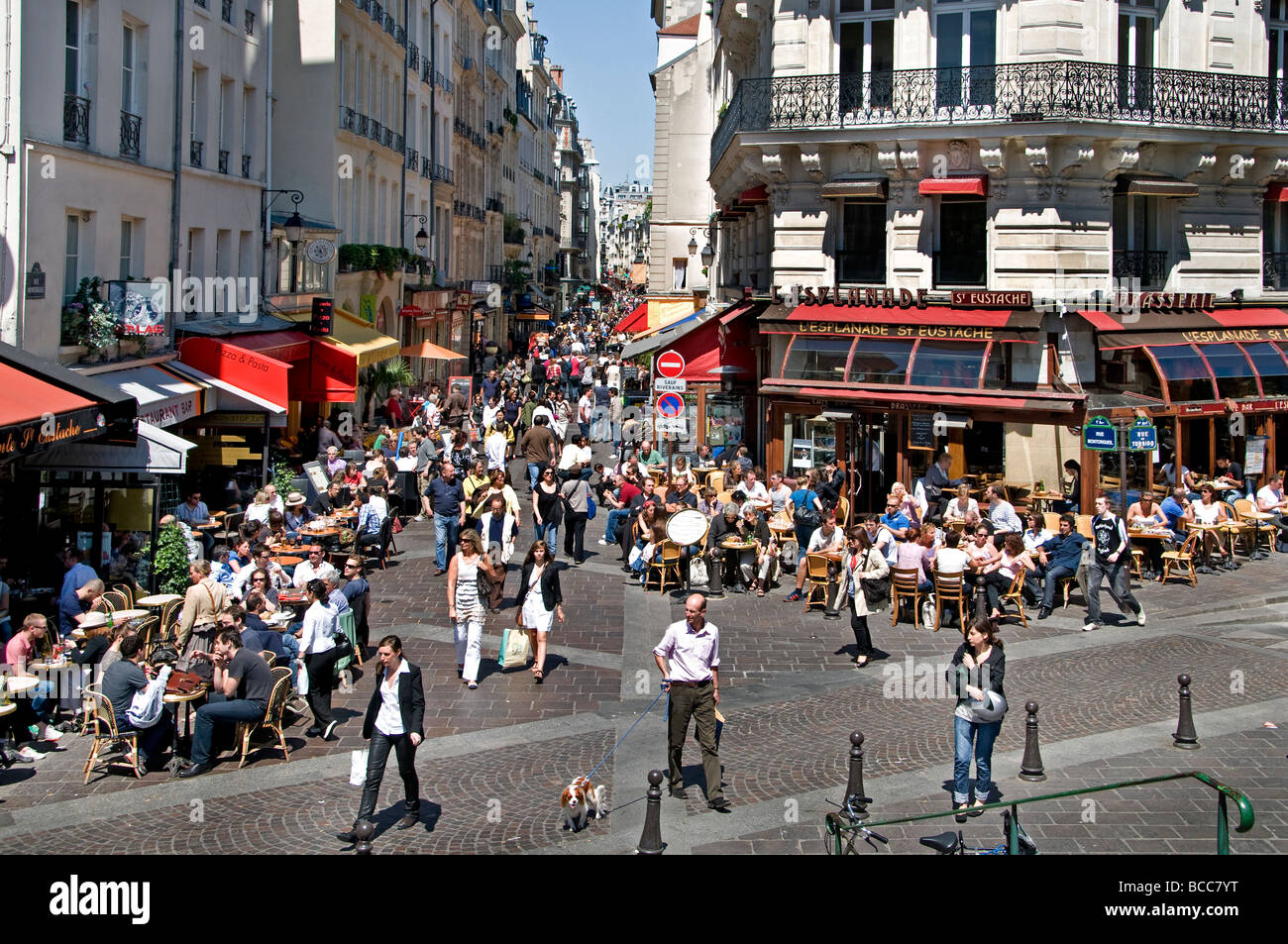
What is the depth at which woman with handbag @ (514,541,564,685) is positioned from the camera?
14.0 metres

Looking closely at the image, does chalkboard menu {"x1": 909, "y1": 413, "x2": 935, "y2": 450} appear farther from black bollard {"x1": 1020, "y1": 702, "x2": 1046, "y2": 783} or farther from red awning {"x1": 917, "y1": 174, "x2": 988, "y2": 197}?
black bollard {"x1": 1020, "y1": 702, "x2": 1046, "y2": 783}

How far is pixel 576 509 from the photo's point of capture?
20.3 meters

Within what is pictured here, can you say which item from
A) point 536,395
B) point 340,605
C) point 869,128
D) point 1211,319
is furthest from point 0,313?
point 536,395

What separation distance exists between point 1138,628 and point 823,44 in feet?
A: 41.6

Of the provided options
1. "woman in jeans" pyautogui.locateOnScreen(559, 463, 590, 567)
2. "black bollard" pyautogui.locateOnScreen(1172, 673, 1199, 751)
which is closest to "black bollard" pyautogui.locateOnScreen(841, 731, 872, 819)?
"black bollard" pyautogui.locateOnScreen(1172, 673, 1199, 751)

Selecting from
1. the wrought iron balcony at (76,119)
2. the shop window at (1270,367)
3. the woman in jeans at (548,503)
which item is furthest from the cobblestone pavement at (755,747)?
the wrought iron balcony at (76,119)

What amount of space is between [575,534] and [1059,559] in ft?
24.6

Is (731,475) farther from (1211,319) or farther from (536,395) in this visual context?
(536,395)

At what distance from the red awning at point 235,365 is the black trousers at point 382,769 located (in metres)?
12.6

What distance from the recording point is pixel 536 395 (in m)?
42.1

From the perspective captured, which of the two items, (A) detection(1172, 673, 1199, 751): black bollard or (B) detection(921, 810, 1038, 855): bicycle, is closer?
(B) detection(921, 810, 1038, 855): bicycle

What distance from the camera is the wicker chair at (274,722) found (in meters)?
11.3

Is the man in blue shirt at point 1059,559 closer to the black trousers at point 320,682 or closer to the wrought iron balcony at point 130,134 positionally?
the black trousers at point 320,682

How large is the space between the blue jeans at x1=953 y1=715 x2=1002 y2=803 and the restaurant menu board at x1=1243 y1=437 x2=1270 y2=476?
15506 mm
